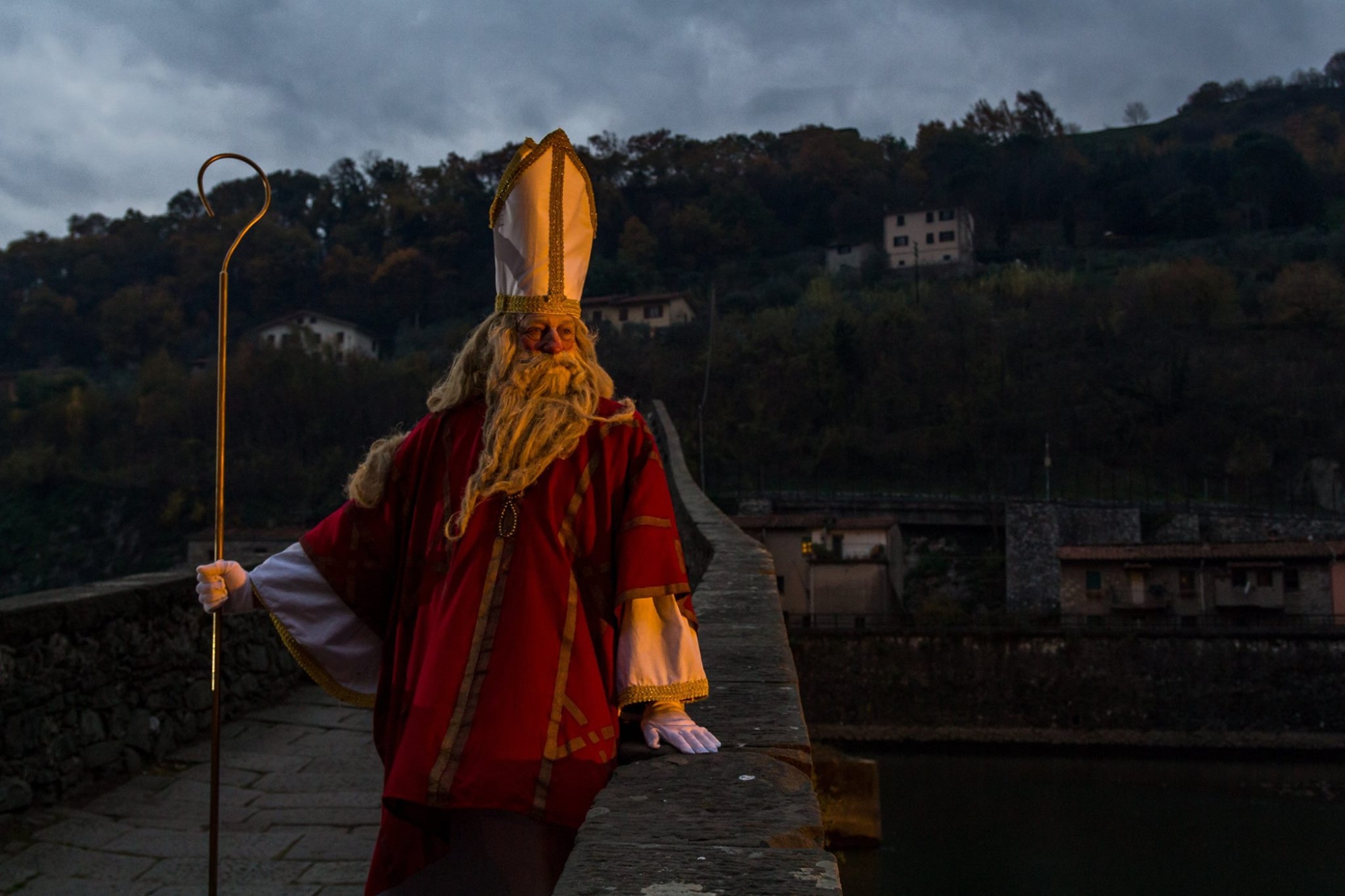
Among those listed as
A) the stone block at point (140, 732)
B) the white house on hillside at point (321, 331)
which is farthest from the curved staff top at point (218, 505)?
the white house on hillside at point (321, 331)

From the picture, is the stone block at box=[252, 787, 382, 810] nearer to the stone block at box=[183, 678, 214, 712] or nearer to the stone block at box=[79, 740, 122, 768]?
the stone block at box=[79, 740, 122, 768]

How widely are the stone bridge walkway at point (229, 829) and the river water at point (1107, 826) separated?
13.8 m

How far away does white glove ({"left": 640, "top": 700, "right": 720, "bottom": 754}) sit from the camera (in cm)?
237

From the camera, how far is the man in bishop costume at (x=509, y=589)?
2199 millimetres

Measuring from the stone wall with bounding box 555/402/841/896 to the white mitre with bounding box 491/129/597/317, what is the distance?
40.2 inches

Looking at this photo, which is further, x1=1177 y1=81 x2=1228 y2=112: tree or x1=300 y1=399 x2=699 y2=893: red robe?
x1=1177 y1=81 x2=1228 y2=112: tree

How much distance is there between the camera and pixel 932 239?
66.2m

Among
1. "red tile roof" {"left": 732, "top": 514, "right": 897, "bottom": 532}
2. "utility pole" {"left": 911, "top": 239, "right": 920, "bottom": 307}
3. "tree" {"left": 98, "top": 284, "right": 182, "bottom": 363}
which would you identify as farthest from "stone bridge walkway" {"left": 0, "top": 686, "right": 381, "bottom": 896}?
"tree" {"left": 98, "top": 284, "right": 182, "bottom": 363}

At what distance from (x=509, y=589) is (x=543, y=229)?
2.78 ft

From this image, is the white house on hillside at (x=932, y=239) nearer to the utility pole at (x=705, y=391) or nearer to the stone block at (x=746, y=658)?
the utility pole at (x=705, y=391)

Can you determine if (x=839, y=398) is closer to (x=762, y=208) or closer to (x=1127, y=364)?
(x=1127, y=364)

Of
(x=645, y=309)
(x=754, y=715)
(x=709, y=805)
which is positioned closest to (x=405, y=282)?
(x=645, y=309)

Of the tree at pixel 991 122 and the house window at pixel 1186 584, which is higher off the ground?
the tree at pixel 991 122

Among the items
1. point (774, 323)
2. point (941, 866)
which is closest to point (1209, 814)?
point (941, 866)
